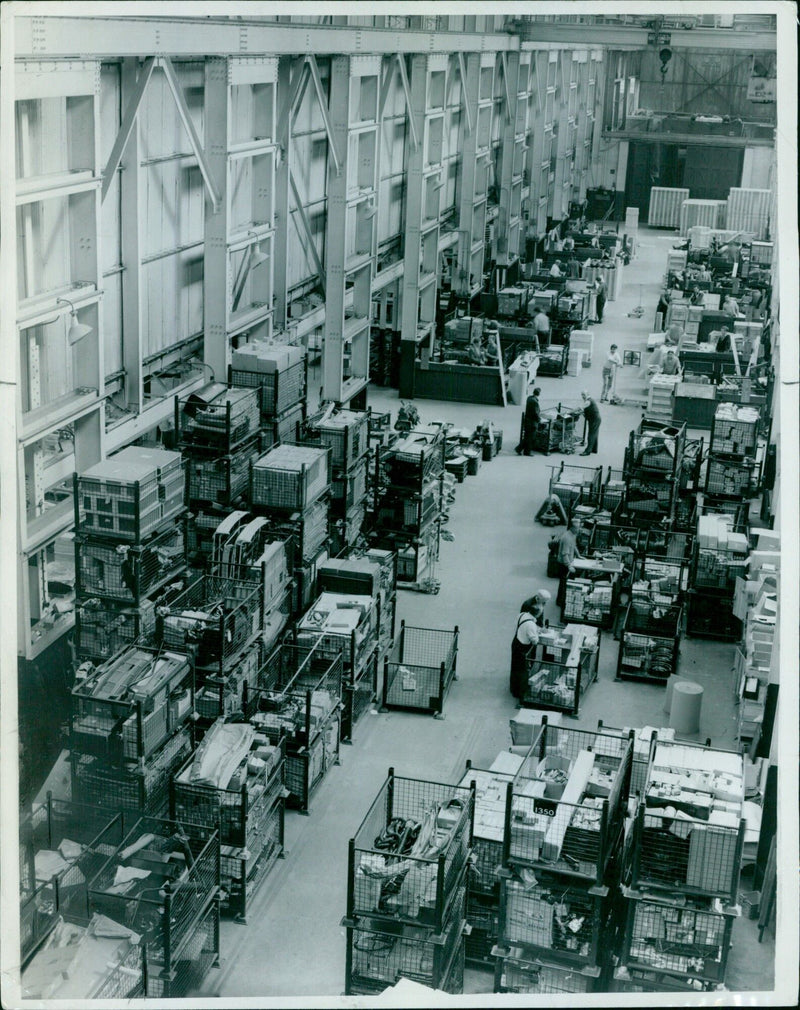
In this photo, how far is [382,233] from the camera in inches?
1245

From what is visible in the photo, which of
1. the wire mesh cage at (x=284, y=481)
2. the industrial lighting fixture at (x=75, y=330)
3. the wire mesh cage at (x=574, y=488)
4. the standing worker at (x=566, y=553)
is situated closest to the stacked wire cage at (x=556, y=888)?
the wire mesh cage at (x=284, y=481)

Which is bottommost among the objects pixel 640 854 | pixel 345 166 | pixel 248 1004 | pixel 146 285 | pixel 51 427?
pixel 640 854

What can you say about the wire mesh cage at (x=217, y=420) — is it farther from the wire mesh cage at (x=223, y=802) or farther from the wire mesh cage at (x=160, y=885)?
the wire mesh cage at (x=160, y=885)

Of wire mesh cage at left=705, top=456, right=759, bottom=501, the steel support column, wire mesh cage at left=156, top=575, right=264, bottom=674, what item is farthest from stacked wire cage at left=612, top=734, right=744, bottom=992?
wire mesh cage at left=705, top=456, right=759, bottom=501

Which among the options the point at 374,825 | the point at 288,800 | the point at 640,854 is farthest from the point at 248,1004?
the point at 288,800

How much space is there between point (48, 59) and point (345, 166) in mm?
10535

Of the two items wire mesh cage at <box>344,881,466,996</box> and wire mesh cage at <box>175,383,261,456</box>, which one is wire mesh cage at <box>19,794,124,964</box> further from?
wire mesh cage at <box>175,383,261,456</box>

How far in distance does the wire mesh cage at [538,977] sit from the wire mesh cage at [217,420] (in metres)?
7.33

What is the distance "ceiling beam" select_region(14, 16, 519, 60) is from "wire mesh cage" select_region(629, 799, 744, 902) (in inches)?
286

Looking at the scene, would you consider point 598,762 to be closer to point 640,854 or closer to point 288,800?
point 640,854

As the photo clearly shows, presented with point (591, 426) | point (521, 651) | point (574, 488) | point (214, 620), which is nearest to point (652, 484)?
point (574, 488)

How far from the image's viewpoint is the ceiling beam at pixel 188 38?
39.4 feet

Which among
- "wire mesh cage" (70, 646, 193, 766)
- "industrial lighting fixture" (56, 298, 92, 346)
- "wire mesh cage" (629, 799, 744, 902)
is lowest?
"wire mesh cage" (629, 799, 744, 902)

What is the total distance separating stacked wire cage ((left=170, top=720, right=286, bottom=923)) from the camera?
1116cm
